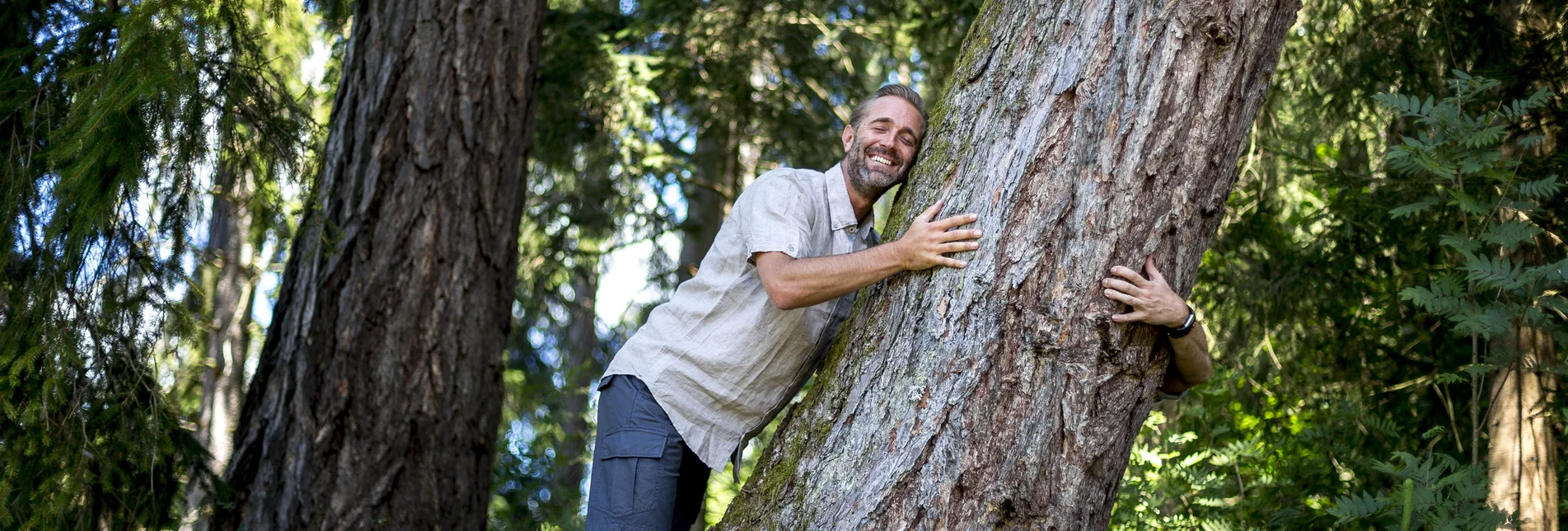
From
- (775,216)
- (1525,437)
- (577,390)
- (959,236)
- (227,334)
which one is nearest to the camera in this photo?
(959,236)

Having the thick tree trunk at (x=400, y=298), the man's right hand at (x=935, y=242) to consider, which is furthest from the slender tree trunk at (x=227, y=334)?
the man's right hand at (x=935, y=242)

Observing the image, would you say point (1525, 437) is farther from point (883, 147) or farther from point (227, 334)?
point (227, 334)

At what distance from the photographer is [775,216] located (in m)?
2.86

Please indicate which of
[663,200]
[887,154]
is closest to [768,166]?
[663,200]

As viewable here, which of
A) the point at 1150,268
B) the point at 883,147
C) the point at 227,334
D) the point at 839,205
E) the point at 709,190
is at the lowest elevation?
the point at 1150,268

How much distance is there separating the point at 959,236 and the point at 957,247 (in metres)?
0.03

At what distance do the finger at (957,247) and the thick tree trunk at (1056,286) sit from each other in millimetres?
29

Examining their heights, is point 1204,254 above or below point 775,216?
below

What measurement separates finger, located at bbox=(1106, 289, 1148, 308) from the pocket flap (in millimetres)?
1258

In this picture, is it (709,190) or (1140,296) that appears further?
(709,190)

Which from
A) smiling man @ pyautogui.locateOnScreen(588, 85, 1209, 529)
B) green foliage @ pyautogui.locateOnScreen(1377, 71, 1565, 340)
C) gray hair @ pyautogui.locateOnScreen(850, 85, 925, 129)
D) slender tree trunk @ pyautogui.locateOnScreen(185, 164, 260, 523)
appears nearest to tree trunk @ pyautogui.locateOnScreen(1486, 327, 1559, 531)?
green foliage @ pyautogui.locateOnScreen(1377, 71, 1565, 340)

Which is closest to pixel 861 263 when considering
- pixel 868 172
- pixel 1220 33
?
pixel 868 172

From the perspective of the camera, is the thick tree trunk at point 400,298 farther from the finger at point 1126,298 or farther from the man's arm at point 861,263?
the finger at point 1126,298

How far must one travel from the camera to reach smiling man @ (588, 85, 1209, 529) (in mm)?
2969
